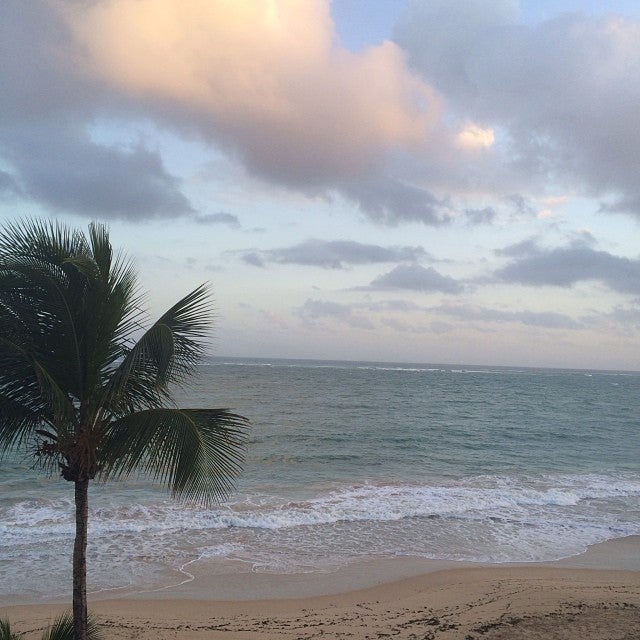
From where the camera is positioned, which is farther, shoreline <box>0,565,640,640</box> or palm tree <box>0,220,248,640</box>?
shoreline <box>0,565,640,640</box>

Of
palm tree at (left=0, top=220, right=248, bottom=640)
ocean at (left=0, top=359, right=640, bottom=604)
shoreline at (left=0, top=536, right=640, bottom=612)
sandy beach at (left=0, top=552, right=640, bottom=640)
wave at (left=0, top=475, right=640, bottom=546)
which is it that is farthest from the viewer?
wave at (left=0, top=475, right=640, bottom=546)

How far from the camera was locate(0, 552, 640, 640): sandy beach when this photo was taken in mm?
8977

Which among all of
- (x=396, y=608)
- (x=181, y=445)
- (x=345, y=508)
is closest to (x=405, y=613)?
(x=396, y=608)

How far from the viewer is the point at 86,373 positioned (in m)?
6.11

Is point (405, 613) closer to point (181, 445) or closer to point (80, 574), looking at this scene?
point (80, 574)

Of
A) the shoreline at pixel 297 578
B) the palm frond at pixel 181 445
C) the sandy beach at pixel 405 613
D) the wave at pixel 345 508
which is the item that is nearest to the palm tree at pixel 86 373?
the palm frond at pixel 181 445

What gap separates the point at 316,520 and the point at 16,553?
23.9ft

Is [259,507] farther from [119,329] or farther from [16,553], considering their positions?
[119,329]

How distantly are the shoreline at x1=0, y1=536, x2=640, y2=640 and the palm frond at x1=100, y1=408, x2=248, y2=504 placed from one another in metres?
4.13

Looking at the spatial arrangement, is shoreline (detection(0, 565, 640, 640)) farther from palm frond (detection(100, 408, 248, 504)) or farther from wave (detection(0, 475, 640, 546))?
wave (detection(0, 475, 640, 546))

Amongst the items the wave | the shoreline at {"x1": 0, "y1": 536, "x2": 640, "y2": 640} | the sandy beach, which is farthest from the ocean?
the sandy beach

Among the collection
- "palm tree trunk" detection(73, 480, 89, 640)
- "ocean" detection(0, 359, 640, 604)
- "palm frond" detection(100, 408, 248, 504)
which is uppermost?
"palm frond" detection(100, 408, 248, 504)

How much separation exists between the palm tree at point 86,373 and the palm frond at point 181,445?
0.01m

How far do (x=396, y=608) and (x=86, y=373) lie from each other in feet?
23.9
